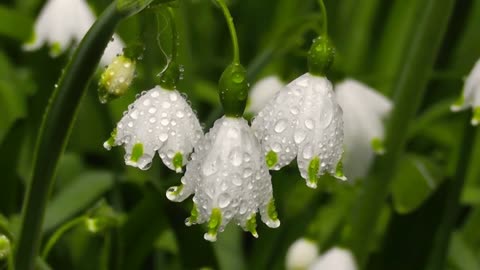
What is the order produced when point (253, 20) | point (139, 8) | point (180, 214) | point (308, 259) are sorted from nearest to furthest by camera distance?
point (139, 8) < point (180, 214) < point (308, 259) < point (253, 20)

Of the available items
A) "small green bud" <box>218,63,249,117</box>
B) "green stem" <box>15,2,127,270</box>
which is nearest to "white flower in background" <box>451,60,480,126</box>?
"small green bud" <box>218,63,249,117</box>

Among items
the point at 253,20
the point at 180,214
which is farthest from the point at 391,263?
the point at 253,20

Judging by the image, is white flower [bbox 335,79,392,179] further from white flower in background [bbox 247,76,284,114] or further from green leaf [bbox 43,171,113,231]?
green leaf [bbox 43,171,113,231]

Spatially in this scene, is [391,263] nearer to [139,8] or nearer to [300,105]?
[300,105]

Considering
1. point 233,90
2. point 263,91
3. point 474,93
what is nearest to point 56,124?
point 233,90

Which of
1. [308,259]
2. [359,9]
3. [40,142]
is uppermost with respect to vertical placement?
[40,142]

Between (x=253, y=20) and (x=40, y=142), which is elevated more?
(x=40, y=142)

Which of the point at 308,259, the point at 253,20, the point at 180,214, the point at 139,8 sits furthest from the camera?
the point at 253,20

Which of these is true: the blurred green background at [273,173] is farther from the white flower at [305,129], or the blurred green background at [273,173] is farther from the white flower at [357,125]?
the white flower at [305,129]
